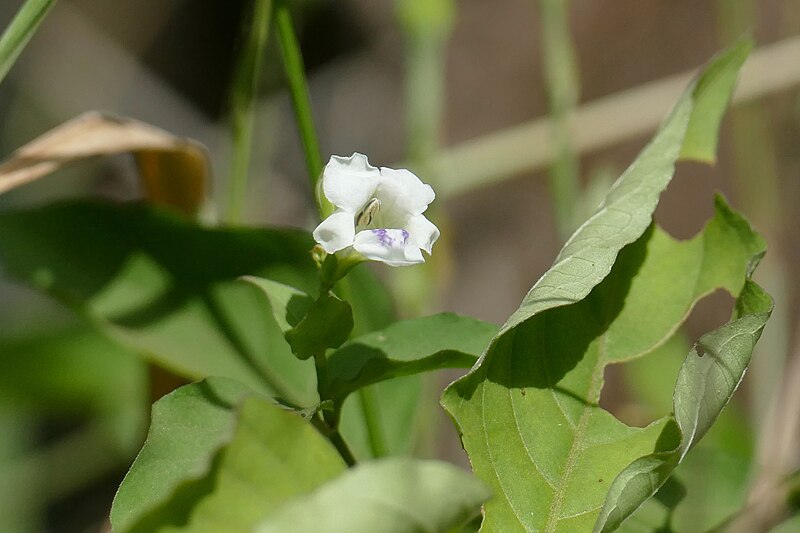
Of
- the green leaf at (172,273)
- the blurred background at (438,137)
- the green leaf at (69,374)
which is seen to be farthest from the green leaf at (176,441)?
the green leaf at (69,374)

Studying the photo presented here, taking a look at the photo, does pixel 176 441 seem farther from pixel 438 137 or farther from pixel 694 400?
pixel 438 137

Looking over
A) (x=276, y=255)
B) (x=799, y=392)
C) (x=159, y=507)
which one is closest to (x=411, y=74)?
(x=276, y=255)

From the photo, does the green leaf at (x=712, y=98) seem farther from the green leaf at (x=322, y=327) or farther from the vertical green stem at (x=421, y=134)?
the vertical green stem at (x=421, y=134)

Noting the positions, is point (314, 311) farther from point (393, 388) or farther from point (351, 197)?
point (393, 388)

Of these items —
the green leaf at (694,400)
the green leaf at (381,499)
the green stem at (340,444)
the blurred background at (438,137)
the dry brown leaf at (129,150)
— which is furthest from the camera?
the blurred background at (438,137)

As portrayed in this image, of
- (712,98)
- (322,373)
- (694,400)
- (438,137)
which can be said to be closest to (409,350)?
(322,373)
